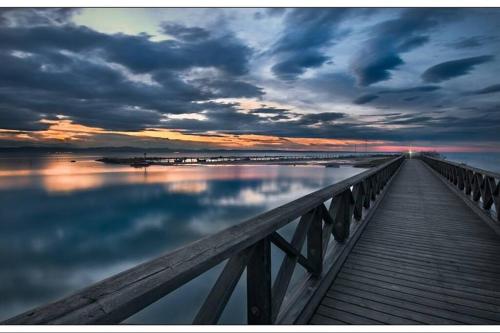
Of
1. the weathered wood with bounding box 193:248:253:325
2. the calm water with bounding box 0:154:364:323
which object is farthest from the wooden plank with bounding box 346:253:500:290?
the calm water with bounding box 0:154:364:323

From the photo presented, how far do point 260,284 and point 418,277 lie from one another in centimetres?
285

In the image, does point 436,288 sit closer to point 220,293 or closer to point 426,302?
point 426,302

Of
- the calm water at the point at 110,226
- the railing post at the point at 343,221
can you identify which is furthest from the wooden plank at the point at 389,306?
the calm water at the point at 110,226

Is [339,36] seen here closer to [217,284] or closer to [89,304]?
[217,284]

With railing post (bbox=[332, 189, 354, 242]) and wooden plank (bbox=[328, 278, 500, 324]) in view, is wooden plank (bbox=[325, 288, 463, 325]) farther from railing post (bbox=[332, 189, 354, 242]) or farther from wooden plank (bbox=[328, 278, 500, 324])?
railing post (bbox=[332, 189, 354, 242])

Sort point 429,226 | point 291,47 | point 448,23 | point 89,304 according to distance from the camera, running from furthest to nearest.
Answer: point 291,47, point 448,23, point 429,226, point 89,304

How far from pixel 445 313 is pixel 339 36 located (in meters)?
8.83

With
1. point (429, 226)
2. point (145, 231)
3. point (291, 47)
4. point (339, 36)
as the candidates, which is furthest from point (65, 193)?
point (429, 226)

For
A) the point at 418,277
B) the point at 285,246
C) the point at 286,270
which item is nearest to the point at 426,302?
the point at 418,277

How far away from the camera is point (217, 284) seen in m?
1.71

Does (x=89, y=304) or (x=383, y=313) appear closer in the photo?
(x=89, y=304)

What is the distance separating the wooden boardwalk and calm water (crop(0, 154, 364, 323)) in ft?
19.7

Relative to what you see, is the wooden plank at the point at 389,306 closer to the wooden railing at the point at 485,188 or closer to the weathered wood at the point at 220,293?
the weathered wood at the point at 220,293

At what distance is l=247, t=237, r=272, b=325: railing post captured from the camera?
2.02 meters
